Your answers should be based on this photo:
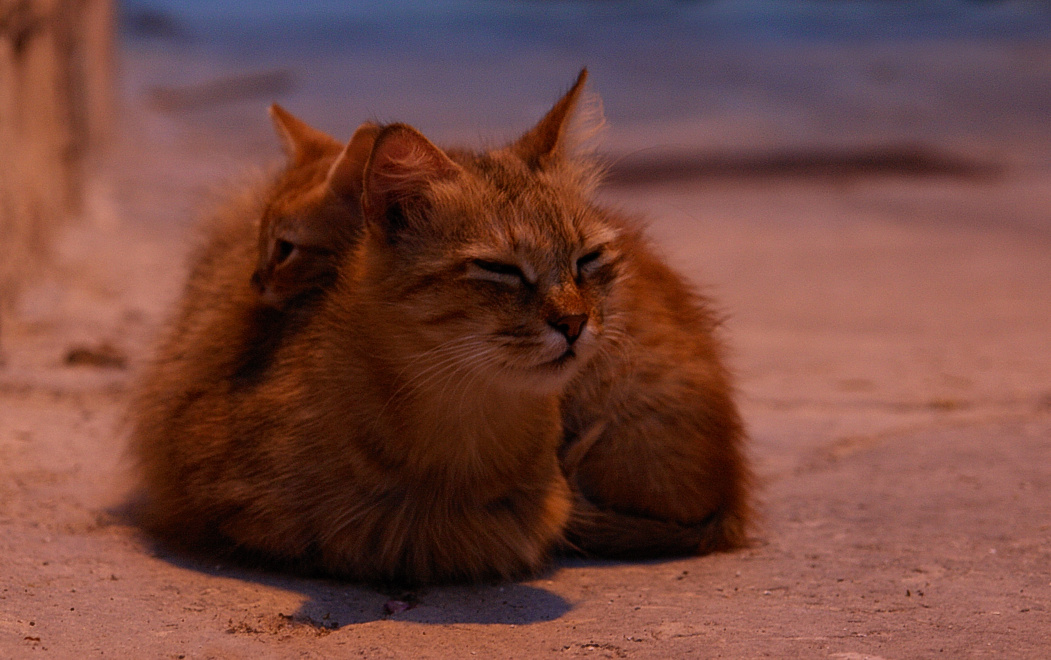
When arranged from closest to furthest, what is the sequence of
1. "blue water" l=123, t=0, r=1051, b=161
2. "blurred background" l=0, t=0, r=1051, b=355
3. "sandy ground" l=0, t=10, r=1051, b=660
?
"sandy ground" l=0, t=10, r=1051, b=660, "blurred background" l=0, t=0, r=1051, b=355, "blue water" l=123, t=0, r=1051, b=161

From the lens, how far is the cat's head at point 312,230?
3420 millimetres

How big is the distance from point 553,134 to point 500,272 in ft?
2.10

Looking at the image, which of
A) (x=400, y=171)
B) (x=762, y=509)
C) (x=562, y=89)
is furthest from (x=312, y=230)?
(x=562, y=89)

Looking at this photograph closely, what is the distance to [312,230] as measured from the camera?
3527 millimetres

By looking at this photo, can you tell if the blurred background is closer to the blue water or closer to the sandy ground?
the blue water

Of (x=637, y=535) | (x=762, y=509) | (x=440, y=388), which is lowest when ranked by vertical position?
(x=762, y=509)

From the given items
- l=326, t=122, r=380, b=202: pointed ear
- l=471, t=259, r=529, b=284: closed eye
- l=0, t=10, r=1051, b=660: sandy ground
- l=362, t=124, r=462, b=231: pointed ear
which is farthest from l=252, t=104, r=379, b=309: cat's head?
l=0, t=10, r=1051, b=660: sandy ground

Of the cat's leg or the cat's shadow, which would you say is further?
the cat's leg

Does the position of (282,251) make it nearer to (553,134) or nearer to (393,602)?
(553,134)

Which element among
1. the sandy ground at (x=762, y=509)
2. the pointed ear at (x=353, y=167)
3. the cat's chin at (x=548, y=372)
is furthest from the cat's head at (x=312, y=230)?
the sandy ground at (x=762, y=509)

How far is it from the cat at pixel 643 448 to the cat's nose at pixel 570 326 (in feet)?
1.94

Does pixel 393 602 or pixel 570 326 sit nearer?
pixel 570 326

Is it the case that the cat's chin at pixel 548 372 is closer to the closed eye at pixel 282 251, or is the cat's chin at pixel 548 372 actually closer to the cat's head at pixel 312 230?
the cat's head at pixel 312 230

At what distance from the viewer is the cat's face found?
282 centimetres
